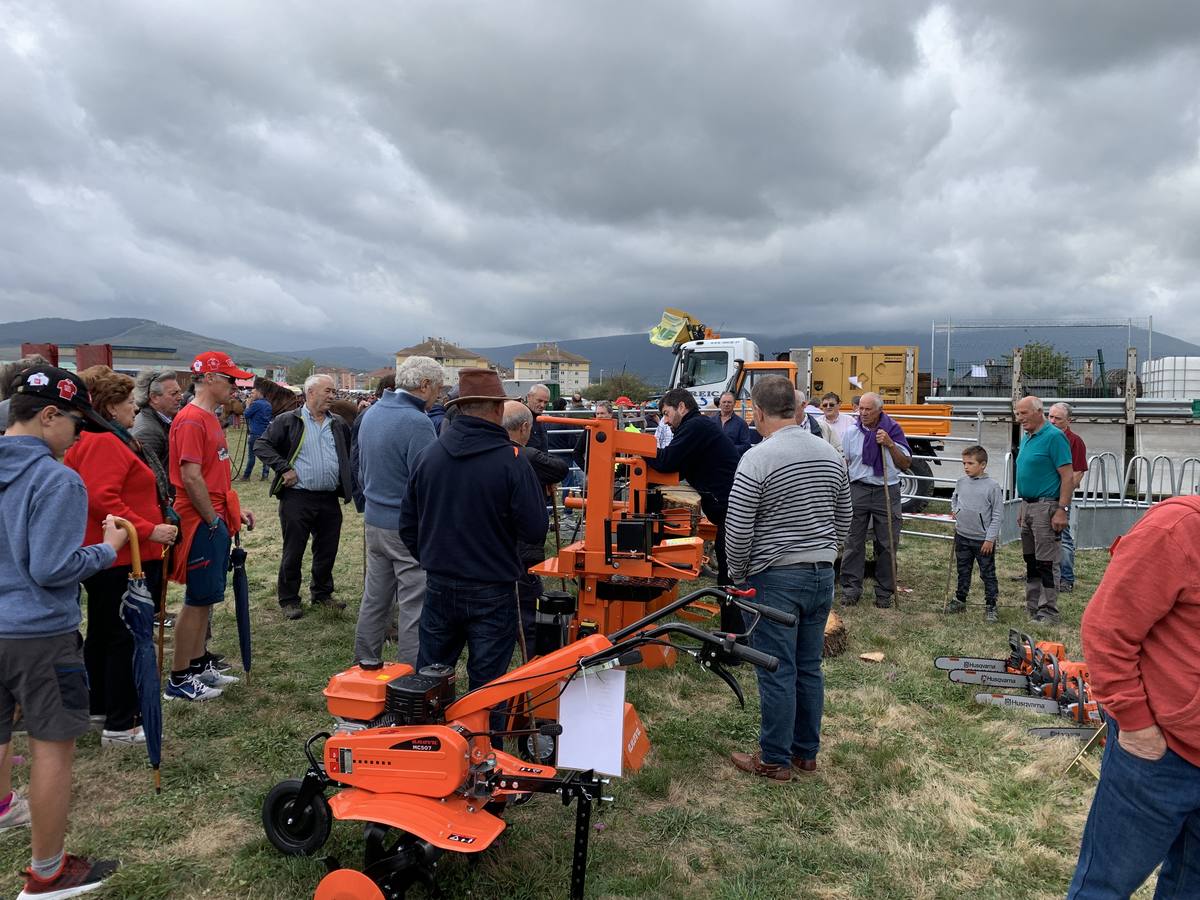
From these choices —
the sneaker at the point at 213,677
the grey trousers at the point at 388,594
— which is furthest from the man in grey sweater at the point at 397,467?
the sneaker at the point at 213,677

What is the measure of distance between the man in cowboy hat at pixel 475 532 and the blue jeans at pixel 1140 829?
7.56 ft

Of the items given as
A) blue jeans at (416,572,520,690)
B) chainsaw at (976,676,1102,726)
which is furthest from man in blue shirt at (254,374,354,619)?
chainsaw at (976,676,1102,726)

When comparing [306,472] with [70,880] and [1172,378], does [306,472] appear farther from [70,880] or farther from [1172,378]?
[1172,378]

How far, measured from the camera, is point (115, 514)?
374 cm

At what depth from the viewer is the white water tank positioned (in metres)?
17.5

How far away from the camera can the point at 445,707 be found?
2.92m

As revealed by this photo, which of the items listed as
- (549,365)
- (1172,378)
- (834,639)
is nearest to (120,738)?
(834,639)

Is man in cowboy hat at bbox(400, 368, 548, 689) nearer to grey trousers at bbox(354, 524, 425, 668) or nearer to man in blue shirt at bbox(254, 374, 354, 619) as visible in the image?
grey trousers at bbox(354, 524, 425, 668)

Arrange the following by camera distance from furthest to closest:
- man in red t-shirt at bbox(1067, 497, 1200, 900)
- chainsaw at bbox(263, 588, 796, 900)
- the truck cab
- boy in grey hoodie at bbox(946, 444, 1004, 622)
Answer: the truck cab, boy in grey hoodie at bbox(946, 444, 1004, 622), chainsaw at bbox(263, 588, 796, 900), man in red t-shirt at bbox(1067, 497, 1200, 900)

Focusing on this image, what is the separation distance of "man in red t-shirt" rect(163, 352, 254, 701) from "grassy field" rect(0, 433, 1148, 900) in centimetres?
35

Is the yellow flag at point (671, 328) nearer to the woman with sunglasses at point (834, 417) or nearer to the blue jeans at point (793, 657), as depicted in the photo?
the woman with sunglasses at point (834, 417)

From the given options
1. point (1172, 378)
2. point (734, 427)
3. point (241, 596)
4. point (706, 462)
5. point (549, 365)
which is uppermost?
point (549, 365)

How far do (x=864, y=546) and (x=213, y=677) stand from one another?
6.08 metres

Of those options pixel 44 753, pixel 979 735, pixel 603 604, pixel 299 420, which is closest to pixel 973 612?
pixel 979 735
